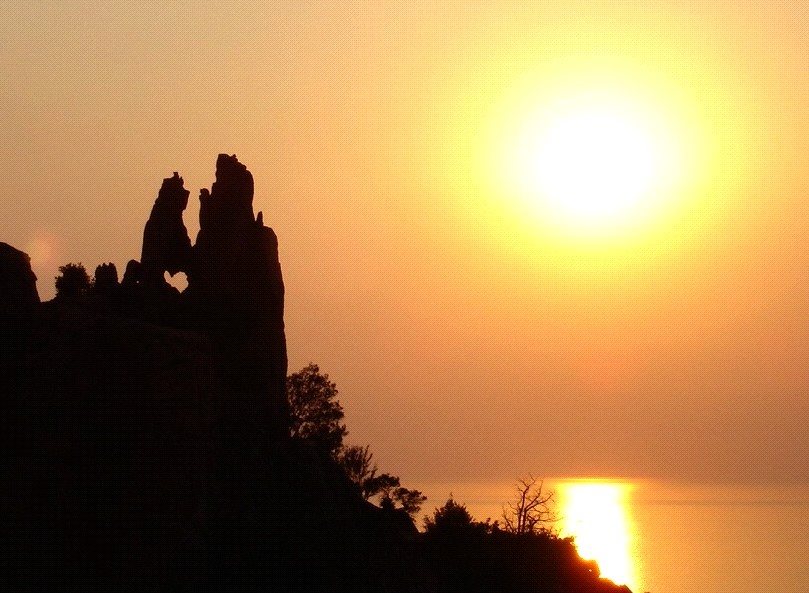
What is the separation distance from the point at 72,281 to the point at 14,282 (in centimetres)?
2781

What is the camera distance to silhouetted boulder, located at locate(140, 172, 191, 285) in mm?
77375

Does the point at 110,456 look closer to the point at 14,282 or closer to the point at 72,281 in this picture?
the point at 14,282

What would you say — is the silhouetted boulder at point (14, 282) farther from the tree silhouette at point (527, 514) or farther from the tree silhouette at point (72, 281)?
the tree silhouette at point (527, 514)

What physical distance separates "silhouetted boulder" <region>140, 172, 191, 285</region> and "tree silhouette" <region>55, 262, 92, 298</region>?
11846 millimetres

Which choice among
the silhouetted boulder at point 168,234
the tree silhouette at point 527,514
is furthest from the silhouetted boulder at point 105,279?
the tree silhouette at point 527,514

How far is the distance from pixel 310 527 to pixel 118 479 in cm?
1462

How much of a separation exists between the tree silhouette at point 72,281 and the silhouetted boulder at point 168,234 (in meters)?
11.8

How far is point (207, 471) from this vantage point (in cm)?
6525

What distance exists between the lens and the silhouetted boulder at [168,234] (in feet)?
254

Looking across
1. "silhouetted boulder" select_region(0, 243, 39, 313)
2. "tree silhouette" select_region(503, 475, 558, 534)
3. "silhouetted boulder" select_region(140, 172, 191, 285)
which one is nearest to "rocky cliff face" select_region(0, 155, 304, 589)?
"silhouetted boulder" select_region(0, 243, 39, 313)

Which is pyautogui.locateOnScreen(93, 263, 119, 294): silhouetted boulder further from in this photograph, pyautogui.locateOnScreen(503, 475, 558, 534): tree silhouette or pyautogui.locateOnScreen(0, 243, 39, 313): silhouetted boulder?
pyautogui.locateOnScreen(503, 475, 558, 534): tree silhouette

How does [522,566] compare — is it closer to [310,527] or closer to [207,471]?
[310,527]

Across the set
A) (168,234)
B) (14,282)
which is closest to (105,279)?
(168,234)

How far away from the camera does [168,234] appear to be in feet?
256
